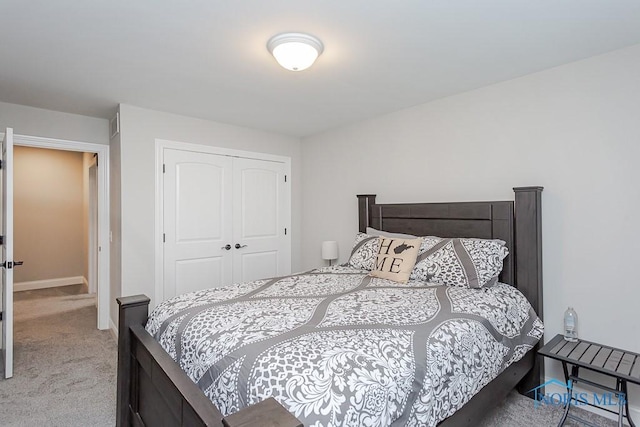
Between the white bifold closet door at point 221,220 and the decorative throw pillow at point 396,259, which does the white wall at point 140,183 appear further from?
the decorative throw pillow at point 396,259

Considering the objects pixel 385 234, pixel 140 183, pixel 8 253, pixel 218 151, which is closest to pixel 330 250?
pixel 385 234

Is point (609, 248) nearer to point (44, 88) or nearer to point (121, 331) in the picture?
point (121, 331)

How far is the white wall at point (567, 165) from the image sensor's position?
208 centimetres

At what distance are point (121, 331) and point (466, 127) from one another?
289 centimetres

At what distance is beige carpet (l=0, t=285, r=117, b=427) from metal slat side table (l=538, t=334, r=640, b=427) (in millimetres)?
2707

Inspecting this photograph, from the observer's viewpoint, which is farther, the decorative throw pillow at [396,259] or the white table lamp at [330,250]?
the white table lamp at [330,250]

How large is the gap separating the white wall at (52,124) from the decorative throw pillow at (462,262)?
3500 millimetres

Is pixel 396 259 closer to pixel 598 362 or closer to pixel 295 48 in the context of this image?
pixel 598 362

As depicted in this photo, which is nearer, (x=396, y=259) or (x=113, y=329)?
(x=396, y=259)

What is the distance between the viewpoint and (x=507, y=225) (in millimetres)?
2473

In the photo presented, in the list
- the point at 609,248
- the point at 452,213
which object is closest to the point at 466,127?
the point at 452,213

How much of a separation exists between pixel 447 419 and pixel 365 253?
1550 mm

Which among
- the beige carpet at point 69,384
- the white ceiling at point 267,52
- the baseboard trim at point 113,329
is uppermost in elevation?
the white ceiling at point 267,52

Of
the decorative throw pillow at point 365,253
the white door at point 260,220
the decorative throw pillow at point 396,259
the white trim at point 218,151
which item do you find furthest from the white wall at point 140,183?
the decorative throw pillow at point 396,259
